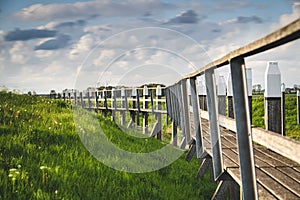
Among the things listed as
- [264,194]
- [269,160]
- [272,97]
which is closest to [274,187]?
[264,194]

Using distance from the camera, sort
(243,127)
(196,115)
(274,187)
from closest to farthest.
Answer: (243,127)
(274,187)
(196,115)

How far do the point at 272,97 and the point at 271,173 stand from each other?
241 centimetres

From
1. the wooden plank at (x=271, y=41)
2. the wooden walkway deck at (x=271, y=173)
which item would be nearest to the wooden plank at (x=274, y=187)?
the wooden walkway deck at (x=271, y=173)

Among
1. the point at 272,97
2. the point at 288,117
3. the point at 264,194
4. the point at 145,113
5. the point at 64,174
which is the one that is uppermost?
the point at 272,97

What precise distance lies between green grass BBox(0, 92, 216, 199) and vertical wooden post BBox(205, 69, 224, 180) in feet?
4.12

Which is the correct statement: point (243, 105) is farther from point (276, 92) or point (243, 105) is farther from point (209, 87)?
point (276, 92)

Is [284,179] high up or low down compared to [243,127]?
down

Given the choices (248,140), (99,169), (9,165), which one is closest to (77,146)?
(99,169)

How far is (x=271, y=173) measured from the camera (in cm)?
369

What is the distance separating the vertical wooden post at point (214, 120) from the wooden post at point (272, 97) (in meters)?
1.61

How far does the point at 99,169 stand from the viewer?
5855 mm

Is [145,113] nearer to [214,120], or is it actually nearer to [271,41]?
[214,120]

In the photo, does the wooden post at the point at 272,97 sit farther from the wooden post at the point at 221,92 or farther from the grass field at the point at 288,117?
the grass field at the point at 288,117

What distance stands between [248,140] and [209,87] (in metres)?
1.39
